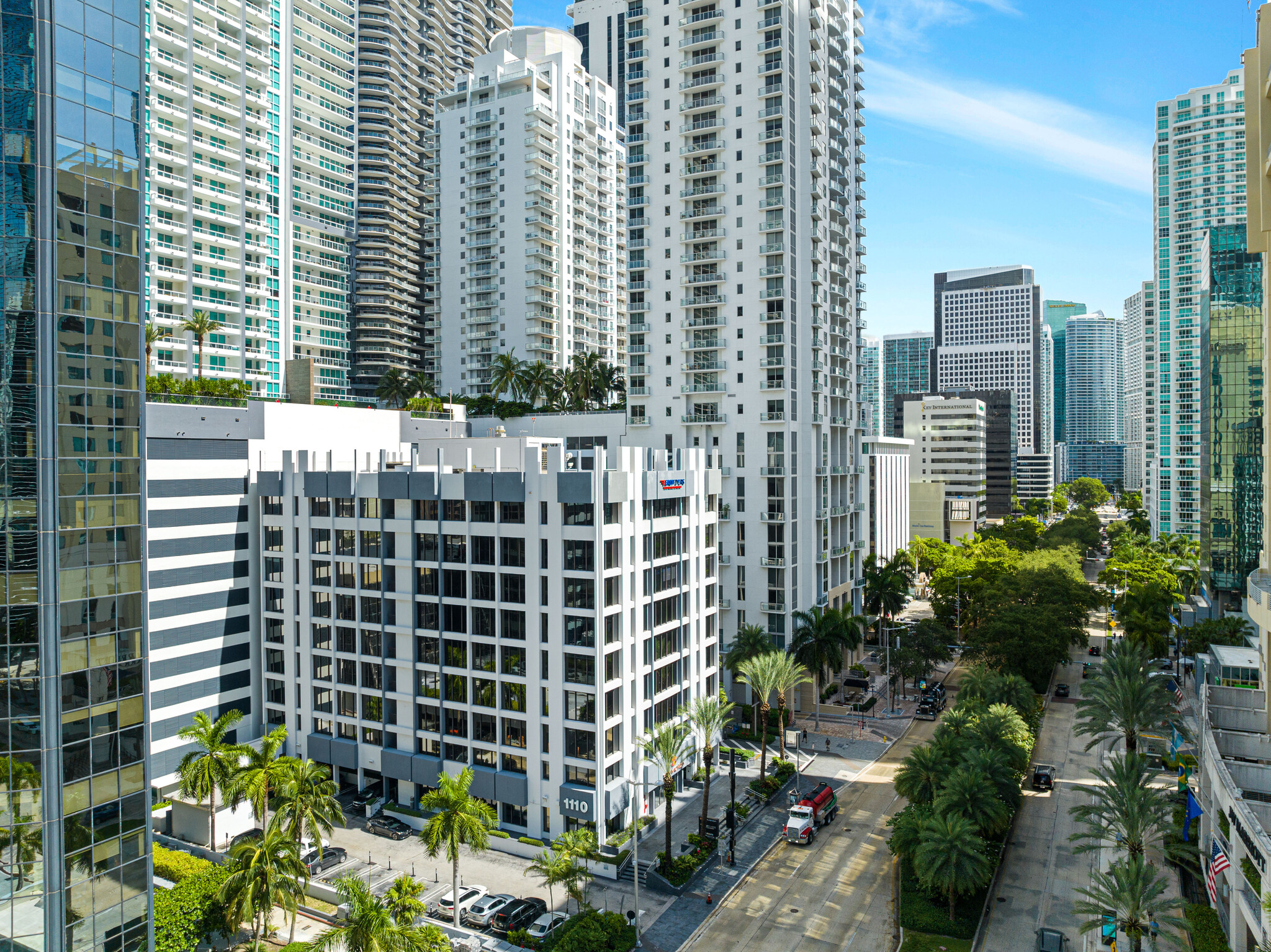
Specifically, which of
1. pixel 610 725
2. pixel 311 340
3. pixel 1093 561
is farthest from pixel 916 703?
pixel 1093 561

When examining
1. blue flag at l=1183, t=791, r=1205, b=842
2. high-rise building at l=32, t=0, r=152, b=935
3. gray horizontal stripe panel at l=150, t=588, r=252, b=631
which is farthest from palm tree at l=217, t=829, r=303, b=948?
blue flag at l=1183, t=791, r=1205, b=842

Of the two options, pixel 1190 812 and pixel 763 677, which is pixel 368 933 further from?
pixel 1190 812

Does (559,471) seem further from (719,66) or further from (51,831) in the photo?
(719,66)

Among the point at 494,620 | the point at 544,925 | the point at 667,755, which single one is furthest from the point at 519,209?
the point at 544,925

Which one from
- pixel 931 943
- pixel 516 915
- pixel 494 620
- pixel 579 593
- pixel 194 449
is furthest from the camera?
pixel 194 449

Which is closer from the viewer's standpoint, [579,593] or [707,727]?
[579,593]

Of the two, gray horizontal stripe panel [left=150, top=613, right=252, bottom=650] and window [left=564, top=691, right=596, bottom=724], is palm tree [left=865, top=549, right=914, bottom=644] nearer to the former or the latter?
window [left=564, top=691, right=596, bottom=724]
